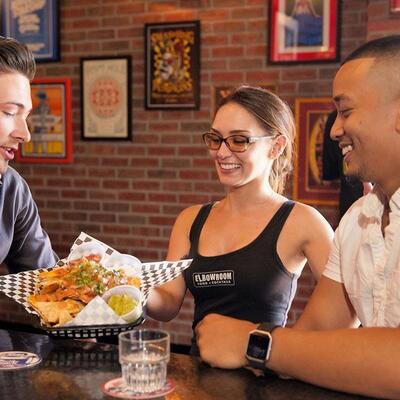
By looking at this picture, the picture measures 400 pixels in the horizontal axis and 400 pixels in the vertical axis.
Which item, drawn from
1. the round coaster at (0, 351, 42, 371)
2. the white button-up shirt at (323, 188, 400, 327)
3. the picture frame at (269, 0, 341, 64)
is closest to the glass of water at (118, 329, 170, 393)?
the round coaster at (0, 351, 42, 371)

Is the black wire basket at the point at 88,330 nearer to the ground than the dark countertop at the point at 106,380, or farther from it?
farther from it

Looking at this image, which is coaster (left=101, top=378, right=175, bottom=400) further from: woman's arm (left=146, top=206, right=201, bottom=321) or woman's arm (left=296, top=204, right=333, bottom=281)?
woman's arm (left=296, top=204, right=333, bottom=281)

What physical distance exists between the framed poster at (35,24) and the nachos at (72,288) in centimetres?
359

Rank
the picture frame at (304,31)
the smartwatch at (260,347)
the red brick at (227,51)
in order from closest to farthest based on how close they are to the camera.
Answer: the smartwatch at (260,347)
the picture frame at (304,31)
the red brick at (227,51)

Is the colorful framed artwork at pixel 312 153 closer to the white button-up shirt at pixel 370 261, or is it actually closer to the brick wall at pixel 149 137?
the brick wall at pixel 149 137

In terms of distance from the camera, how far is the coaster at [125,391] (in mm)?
1322

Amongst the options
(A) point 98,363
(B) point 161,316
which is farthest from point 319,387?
(B) point 161,316

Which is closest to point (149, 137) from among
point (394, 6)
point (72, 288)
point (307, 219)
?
point (394, 6)

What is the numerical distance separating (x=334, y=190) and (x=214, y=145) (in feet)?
6.43

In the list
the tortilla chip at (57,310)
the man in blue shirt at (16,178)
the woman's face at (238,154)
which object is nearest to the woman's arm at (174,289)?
the woman's face at (238,154)

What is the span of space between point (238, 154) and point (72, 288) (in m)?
0.90

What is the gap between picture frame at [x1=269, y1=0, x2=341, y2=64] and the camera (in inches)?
161

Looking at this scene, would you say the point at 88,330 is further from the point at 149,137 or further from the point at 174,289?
the point at 149,137

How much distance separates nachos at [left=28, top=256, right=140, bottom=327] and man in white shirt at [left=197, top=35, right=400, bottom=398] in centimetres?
25
